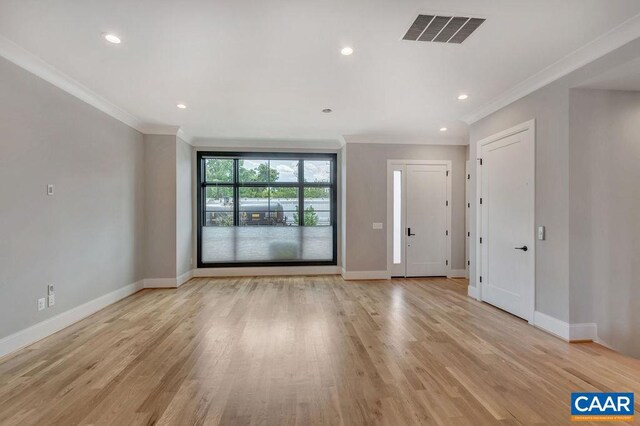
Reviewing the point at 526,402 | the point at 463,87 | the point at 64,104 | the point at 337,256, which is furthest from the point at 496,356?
the point at 64,104

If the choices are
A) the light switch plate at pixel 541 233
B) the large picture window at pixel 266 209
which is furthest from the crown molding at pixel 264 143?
the light switch plate at pixel 541 233

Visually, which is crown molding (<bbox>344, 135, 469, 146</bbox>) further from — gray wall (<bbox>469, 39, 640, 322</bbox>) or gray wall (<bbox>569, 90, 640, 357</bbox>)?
gray wall (<bbox>569, 90, 640, 357</bbox>)

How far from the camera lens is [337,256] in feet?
21.0

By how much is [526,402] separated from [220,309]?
11.4 feet

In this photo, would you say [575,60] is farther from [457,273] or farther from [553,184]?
[457,273]

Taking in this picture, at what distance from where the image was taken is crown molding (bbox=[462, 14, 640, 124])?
7.95 feet

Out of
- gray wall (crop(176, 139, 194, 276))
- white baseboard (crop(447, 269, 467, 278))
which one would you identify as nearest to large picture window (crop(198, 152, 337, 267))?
gray wall (crop(176, 139, 194, 276))

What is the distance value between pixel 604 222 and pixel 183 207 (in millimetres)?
6236

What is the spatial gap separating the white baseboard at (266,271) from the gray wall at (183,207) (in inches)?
15.2

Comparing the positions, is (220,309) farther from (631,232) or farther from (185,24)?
(631,232)

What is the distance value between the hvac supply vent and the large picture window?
4.02m

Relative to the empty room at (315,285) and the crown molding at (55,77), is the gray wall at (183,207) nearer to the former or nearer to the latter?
the empty room at (315,285)

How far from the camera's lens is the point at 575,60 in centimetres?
289

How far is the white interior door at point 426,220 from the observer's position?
6016 mm
